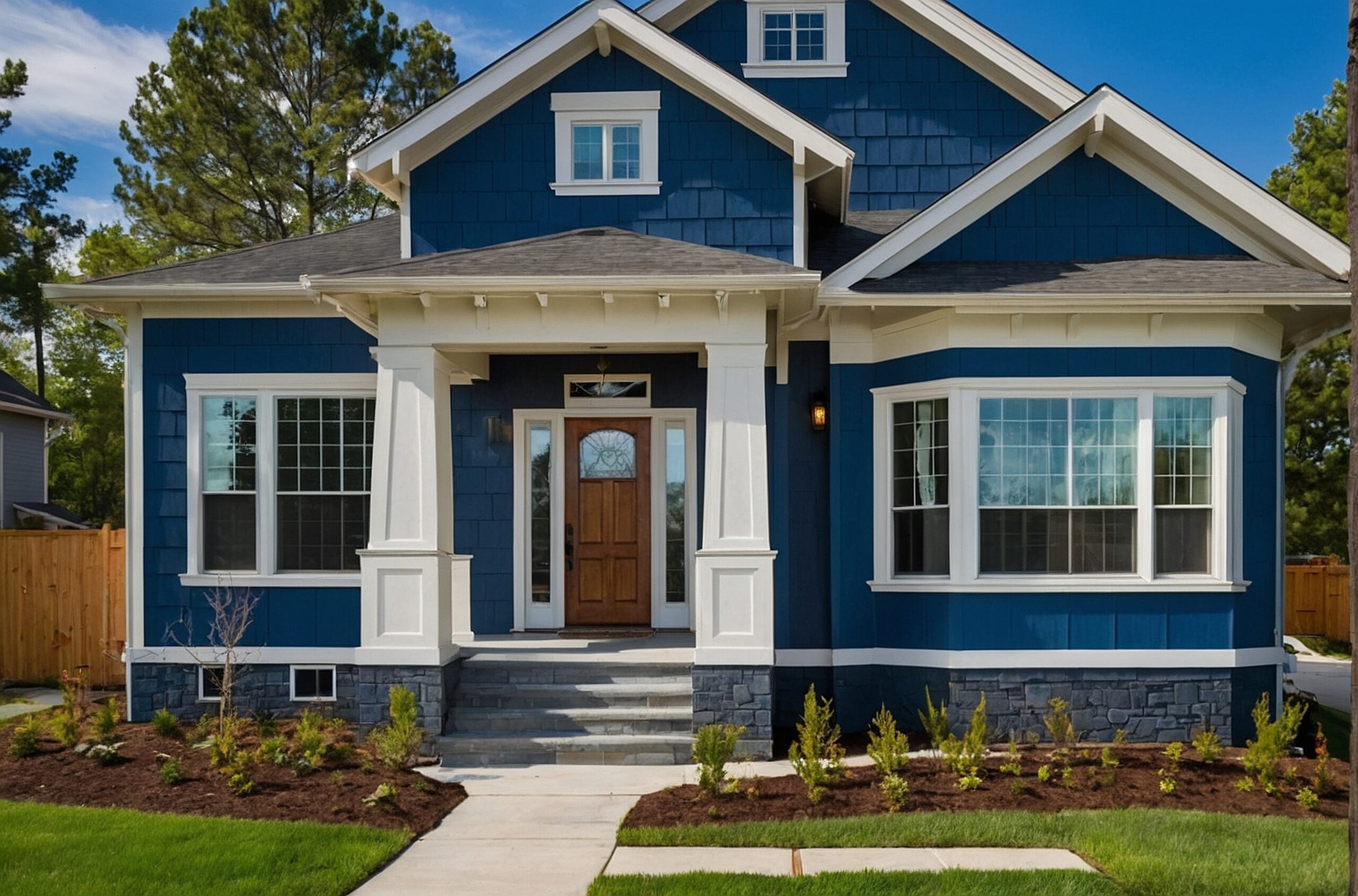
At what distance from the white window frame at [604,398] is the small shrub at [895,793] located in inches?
187

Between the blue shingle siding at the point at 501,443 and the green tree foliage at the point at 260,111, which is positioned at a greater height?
the green tree foliage at the point at 260,111

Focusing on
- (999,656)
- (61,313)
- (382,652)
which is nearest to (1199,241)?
(999,656)

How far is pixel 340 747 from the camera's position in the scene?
8.05 meters

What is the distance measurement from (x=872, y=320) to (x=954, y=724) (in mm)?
3384

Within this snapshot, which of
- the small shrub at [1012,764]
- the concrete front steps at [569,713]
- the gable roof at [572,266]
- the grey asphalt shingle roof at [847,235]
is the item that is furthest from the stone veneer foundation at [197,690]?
the grey asphalt shingle roof at [847,235]

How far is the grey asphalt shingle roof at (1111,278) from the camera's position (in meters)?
8.70

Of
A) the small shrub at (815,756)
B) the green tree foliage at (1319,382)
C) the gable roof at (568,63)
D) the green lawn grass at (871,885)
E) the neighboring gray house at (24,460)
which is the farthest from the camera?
the green tree foliage at (1319,382)

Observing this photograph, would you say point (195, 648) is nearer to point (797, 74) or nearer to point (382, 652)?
point (382, 652)

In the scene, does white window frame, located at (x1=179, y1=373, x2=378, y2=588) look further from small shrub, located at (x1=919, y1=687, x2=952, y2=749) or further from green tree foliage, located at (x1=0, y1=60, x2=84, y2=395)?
green tree foliage, located at (x1=0, y1=60, x2=84, y2=395)


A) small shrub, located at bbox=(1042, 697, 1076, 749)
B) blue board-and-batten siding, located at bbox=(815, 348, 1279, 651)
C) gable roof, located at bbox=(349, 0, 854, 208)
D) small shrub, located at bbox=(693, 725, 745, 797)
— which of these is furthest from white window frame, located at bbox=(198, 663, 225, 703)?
small shrub, located at bbox=(1042, 697, 1076, 749)

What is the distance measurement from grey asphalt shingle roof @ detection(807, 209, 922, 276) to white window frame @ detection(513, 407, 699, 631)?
193cm

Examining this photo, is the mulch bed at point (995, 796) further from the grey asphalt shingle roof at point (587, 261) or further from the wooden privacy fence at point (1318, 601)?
the wooden privacy fence at point (1318, 601)

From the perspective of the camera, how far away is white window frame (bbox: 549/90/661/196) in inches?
366

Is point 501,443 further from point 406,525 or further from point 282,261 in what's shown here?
point 282,261
